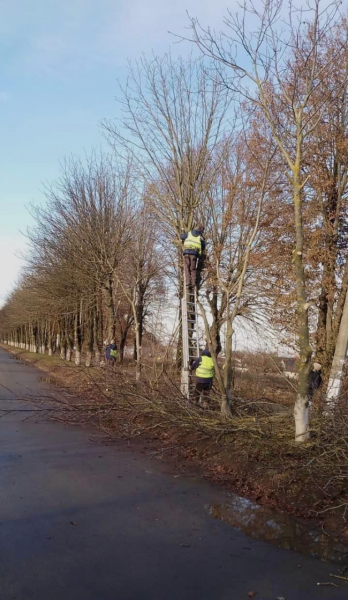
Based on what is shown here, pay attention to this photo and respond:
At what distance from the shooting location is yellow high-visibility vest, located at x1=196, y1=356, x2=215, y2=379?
11.4m

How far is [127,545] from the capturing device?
5.20 metres

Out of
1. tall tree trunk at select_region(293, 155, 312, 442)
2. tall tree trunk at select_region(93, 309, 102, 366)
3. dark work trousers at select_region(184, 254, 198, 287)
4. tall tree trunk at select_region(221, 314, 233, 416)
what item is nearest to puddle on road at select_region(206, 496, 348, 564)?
tall tree trunk at select_region(293, 155, 312, 442)

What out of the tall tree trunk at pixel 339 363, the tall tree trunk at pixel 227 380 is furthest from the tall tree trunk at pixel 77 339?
the tall tree trunk at pixel 339 363

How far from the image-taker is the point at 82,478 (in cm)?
756

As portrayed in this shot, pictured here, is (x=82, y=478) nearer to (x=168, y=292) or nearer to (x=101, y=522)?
(x=101, y=522)

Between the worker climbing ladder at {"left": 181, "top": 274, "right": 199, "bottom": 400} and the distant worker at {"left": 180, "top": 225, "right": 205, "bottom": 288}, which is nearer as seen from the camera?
the worker climbing ladder at {"left": 181, "top": 274, "right": 199, "bottom": 400}

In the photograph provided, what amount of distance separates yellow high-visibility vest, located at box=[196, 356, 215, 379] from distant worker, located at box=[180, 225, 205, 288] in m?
2.32

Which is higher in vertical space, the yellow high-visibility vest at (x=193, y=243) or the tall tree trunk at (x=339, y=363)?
the yellow high-visibility vest at (x=193, y=243)

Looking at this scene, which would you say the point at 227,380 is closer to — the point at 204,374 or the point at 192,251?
the point at 204,374

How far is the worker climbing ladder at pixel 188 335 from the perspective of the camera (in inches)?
481

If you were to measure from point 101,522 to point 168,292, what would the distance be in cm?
2137

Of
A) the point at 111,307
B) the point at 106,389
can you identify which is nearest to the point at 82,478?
the point at 106,389

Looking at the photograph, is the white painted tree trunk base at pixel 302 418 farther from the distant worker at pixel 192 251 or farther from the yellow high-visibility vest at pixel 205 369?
the distant worker at pixel 192 251

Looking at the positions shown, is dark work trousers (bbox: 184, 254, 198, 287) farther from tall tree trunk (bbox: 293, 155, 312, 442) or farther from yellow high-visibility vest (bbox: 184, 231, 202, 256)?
tall tree trunk (bbox: 293, 155, 312, 442)
